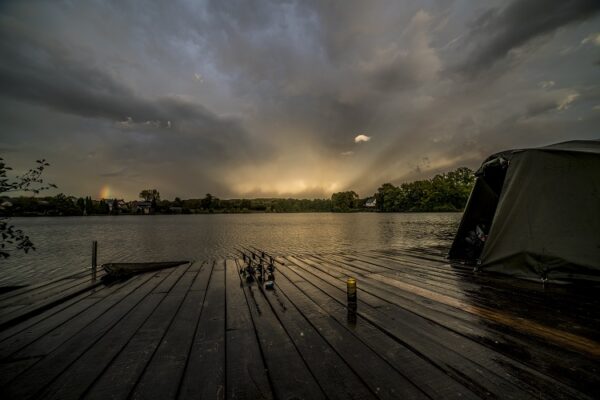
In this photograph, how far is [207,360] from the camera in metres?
2.83

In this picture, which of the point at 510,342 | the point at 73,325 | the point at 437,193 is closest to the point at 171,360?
the point at 73,325

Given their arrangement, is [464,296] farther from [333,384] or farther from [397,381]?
[333,384]

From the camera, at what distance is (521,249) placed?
238 inches

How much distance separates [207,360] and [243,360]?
1.34ft

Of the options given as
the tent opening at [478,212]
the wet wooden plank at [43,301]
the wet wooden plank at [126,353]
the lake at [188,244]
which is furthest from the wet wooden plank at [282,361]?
the lake at [188,244]

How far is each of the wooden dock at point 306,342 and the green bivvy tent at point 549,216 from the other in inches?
22.9

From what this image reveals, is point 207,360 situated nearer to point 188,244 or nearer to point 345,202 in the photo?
point 188,244

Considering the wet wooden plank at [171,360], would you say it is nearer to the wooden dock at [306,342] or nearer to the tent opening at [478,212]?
the wooden dock at [306,342]

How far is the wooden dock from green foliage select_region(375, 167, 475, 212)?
349ft

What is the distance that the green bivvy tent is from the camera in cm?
537

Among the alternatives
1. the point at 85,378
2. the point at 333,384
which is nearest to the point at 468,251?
the point at 333,384

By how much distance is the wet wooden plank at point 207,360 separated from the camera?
7.55ft

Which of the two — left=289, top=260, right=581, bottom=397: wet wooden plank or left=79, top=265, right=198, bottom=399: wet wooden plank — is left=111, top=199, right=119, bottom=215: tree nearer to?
left=79, top=265, right=198, bottom=399: wet wooden plank

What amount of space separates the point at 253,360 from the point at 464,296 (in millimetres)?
4232
